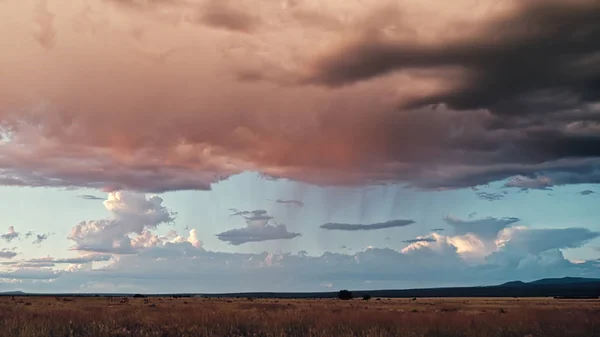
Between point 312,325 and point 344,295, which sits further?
point 344,295

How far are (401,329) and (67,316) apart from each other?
1262 cm

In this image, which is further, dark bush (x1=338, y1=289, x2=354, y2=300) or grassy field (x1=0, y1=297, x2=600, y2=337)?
dark bush (x1=338, y1=289, x2=354, y2=300)

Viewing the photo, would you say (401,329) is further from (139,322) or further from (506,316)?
(139,322)

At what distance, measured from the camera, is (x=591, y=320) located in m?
20.7

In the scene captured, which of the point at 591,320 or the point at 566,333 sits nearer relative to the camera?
the point at 566,333

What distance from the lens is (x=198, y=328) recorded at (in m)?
20.0

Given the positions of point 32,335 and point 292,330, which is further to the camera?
point 292,330

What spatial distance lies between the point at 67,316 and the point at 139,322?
2.77 metres

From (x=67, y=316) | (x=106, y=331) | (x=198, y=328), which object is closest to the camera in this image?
(x=106, y=331)

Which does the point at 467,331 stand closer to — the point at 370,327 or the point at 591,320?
the point at 370,327

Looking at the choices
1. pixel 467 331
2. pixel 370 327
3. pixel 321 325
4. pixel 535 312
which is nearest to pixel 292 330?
pixel 321 325

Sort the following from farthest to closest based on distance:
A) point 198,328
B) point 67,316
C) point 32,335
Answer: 1. point 67,316
2. point 198,328
3. point 32,335

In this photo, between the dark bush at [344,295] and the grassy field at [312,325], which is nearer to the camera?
the grassy field at [312,325]

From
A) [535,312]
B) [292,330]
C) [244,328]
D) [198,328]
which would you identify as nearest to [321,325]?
[292,330]
